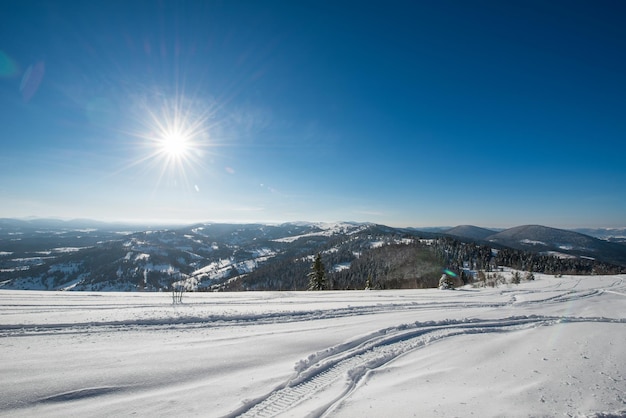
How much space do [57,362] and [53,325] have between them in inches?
159

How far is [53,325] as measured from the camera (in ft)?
28.1

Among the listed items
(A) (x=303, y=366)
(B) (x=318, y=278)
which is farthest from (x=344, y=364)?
(B) (x=318, y=278)

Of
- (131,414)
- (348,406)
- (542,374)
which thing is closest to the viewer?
(131,414)

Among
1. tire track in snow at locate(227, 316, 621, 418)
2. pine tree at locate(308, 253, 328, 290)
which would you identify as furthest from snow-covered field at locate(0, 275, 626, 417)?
pine tree at locate(308, 253, 328, 290)

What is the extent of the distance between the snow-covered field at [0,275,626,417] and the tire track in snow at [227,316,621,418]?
0.11ft

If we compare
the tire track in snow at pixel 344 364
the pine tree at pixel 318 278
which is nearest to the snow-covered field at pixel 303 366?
the tire track in snow at pixel 344 364

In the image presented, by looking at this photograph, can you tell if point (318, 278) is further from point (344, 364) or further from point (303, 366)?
point (303, 366)

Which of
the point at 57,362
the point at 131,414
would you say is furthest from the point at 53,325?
the point at 131,414

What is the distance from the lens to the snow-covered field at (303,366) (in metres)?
4.65

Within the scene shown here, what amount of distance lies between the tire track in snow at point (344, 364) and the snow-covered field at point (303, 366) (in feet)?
0.11

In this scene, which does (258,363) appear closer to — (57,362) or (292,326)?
(292,326)

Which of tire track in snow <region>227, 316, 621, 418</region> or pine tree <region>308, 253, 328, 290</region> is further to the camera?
pine tree <region>308, 253, 328, 290</region>

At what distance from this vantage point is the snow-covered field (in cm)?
465

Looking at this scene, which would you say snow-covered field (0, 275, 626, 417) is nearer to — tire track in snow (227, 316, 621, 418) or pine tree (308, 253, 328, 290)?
tire track in snow (227, 316, 621, 418)
